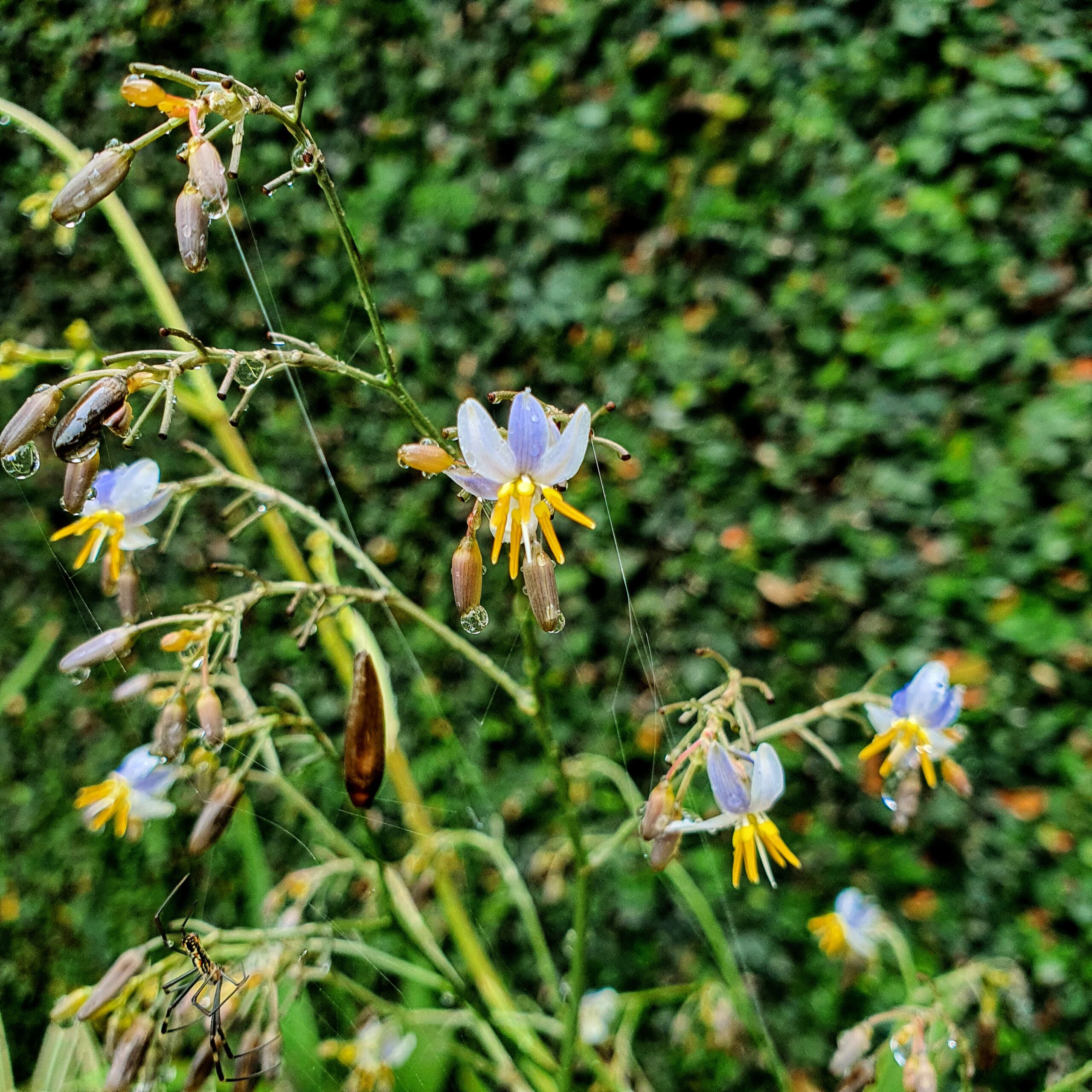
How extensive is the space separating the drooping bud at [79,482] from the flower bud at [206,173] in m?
0.16

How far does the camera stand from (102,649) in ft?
1.80

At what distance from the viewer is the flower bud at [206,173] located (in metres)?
0.45

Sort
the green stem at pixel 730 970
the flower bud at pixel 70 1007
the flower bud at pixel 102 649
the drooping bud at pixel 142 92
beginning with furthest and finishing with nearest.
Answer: the green stem at pixel 730 970
the flower bud at pixel 70 1007
the flower bud at pixel 102 649
the drooping bud at pixel 142 92

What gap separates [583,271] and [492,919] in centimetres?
117

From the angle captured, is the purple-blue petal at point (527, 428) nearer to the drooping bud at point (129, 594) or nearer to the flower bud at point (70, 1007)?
the drooping bud at point (129, 594)

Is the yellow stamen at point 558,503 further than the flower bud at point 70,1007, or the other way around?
the flower bud at point 70,1007

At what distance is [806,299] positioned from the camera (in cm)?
133

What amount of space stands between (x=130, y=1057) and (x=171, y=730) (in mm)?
251

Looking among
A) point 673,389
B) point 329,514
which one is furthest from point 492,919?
point 673,389

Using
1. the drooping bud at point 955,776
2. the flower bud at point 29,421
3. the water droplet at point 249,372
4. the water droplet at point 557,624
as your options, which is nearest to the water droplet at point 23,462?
the flower bud at point 29,421

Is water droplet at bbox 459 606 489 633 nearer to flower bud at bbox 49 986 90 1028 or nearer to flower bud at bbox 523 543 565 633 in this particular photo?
flower bud at bbox 523 543 565 633

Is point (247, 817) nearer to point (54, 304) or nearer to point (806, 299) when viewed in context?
point (54, 304)

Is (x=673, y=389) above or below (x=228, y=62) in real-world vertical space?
below

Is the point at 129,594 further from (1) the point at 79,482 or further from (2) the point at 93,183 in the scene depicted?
(2) the point at 93,183
